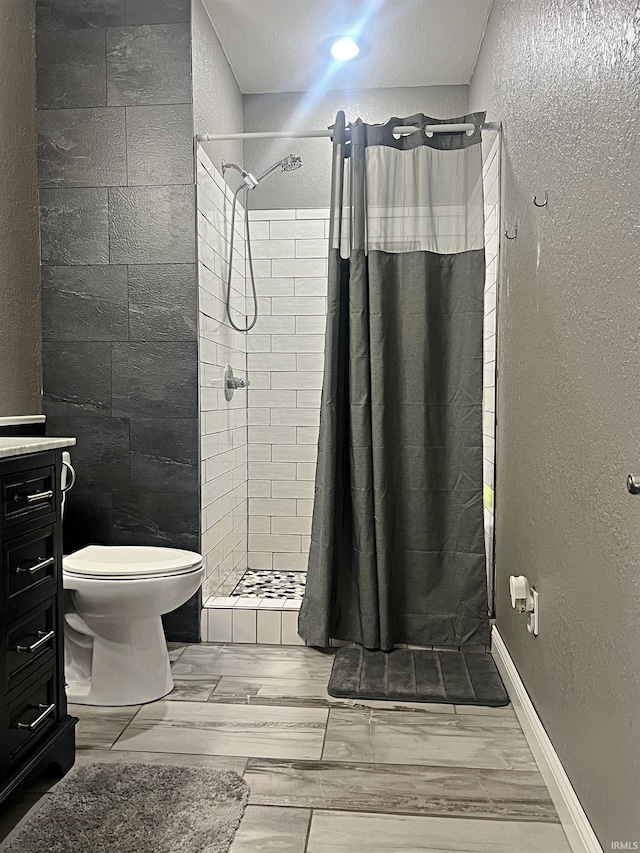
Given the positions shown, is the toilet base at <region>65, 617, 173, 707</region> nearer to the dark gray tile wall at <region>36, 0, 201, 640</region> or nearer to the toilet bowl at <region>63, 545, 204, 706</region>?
the toilet bowl at <region>63, 545, 204, 706</region>

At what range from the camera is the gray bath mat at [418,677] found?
8.10ft

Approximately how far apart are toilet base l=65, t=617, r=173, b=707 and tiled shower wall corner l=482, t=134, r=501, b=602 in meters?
1.38

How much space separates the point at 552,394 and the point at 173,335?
5.28ft

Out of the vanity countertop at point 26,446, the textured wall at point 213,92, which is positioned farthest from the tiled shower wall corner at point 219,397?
the vanity countertop at point 26,446

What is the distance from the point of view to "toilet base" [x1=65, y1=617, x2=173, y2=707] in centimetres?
242

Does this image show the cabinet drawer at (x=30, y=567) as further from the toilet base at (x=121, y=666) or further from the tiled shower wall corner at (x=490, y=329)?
the tiled shower wall corner at (x=490, y=329)

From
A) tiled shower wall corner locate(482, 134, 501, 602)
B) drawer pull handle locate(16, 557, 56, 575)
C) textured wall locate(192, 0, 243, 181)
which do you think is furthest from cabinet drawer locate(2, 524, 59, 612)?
textured wall locate(192, 0, 243, 181)

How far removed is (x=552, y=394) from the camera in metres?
1.91

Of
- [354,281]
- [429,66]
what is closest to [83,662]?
[354,281]

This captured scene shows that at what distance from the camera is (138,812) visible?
1.77 meters

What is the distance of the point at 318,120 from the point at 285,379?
1.43 m

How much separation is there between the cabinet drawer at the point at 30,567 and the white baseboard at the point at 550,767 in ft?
4.52

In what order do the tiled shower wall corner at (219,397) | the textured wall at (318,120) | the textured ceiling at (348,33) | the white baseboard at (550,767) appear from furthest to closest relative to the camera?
the textured wall at (318,120)
the textured ceiling at (348,33)
the tiled shower wall corner at (219,397)
the white baseboard at (550,767)

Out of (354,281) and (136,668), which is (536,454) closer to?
(354,281)
